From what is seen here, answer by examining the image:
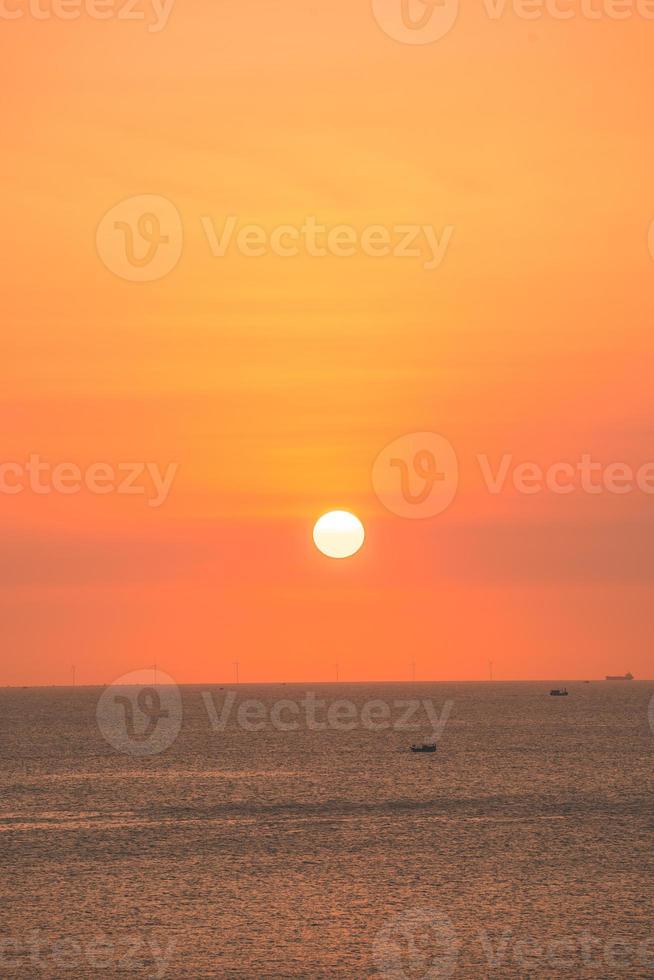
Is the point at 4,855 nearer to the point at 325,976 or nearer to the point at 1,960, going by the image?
the point at 1,960

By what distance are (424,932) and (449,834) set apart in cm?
4369

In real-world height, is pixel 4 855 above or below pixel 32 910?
above

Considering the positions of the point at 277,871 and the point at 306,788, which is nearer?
the point at 277,871

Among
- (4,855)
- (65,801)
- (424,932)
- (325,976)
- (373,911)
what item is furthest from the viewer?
(65,801)

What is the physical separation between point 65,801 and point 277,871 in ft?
196

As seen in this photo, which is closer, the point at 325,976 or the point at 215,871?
the point at 325,976

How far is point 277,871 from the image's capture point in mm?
106812

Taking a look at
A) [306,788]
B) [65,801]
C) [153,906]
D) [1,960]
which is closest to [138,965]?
[1,960]

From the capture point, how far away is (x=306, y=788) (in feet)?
579

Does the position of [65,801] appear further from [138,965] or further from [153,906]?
[138,965]

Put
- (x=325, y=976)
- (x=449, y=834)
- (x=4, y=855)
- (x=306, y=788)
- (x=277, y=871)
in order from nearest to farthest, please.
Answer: (x=325, y=976) → (x=277, y=871) → (x=4, y=855) → (x=449, y=834) → (x=306, y=788)

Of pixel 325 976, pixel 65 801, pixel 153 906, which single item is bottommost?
pixel 325 976

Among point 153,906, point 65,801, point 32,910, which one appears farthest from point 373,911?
point 65,801

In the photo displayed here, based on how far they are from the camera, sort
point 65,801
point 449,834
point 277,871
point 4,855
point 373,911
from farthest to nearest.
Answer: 1. point 65,801
2. point 449,834
3. point 4,855
4. point 277,871
5. point 373,911
